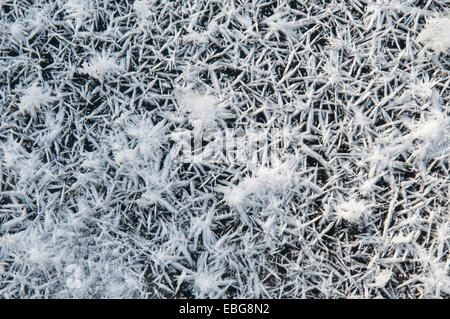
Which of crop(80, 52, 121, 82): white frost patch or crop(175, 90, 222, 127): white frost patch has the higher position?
crop(80, 52, 121, 82): white frost patch

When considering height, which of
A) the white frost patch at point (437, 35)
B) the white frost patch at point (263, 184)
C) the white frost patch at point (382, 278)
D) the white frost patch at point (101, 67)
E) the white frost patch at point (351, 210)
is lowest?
the white frost patch at point (382, 278)

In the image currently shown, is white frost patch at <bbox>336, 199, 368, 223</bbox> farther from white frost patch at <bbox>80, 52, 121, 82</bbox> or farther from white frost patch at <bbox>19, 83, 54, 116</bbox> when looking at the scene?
white frost patch at <bbox>19, 83, 54, 116</bbox>

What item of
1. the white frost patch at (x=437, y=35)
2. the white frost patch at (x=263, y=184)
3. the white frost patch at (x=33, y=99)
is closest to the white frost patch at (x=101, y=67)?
the white frost patch at (x=33, y=99)

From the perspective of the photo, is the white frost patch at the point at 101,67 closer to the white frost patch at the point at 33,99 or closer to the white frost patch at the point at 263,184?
the white frost patch at the point at 33,99

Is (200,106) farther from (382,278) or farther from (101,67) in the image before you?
(382,278)

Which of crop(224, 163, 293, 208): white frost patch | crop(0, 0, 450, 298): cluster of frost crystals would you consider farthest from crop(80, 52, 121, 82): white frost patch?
crop(224, 163, 293, 208): white frost patch

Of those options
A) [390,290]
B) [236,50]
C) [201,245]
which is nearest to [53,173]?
[201,245]

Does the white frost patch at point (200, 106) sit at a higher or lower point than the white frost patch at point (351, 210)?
higher
